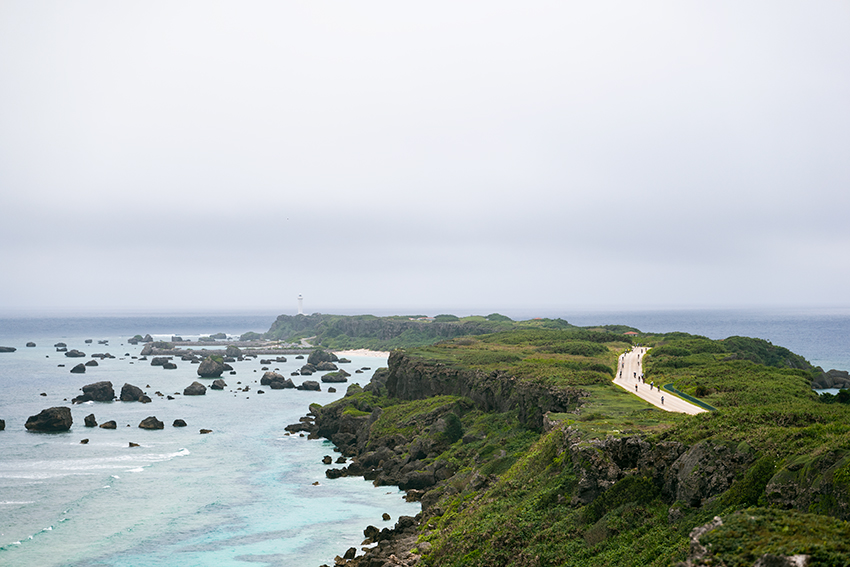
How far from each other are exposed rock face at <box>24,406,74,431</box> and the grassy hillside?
2099 inches

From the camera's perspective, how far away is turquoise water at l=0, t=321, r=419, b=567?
43.1 metres

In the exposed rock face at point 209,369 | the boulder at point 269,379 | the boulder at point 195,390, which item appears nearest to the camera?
the boulder at point 195,390

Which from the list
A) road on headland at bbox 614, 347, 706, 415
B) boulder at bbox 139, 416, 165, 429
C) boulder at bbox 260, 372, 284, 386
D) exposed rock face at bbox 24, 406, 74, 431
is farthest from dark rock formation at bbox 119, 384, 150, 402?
road on headland at bbox 614, 347, 706, 415

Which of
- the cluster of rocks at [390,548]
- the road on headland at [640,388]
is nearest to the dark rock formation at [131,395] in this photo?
the cluster of rocks at [390,548]

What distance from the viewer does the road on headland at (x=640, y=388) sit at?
45625 mm

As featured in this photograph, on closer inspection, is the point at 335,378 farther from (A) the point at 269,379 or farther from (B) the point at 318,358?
(B) the point at 318,358

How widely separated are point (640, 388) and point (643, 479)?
30711 millimetres

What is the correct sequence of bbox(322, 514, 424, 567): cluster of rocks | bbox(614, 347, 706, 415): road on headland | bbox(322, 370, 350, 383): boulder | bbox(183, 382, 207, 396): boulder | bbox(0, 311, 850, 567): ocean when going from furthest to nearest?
1. bbox(322, 370, 350, 383): boulder
2. bbox(183, 382, 207, 396): boulder
3. bbox(614, 347, 706, 415): road on headland
4. bbox(0, 311, 850, 567): ocean
5. bbox(322, 514, 424, 567): cluster of rocks

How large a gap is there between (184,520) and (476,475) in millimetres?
25532

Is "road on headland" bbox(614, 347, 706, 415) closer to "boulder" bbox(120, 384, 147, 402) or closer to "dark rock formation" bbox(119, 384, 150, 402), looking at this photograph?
"dark rock formation" bbox(119, 384, 150, 402)

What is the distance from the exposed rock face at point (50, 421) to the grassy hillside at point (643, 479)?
53309 mm

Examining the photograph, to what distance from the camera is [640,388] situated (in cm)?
5716

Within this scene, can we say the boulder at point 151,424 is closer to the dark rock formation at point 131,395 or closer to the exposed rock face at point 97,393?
the dark rock formation at point 131,395

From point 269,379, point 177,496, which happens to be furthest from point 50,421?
point 269,379
